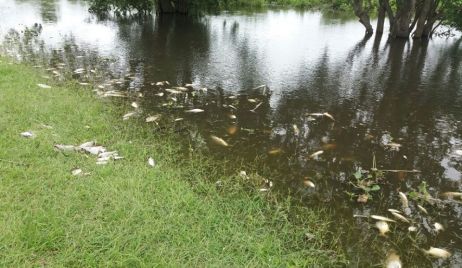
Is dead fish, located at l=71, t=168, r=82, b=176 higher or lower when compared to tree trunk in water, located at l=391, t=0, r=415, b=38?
lower

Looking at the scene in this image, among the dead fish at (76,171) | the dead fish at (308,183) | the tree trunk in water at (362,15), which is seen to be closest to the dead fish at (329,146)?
the dead fish at (308,183)

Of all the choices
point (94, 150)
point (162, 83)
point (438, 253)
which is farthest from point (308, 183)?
point (162, 83)

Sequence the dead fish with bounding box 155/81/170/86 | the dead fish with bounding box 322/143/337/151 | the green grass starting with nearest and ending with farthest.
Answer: the green grass
the dead fish with bounding box 322/143/337/151
the dead fish with bounding box 155/81/170/86

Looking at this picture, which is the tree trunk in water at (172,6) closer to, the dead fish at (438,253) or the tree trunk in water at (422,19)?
the tree trunk in water at (422,19)

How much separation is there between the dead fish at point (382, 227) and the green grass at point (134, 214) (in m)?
0.56

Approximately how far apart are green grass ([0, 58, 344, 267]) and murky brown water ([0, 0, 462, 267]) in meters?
0.58

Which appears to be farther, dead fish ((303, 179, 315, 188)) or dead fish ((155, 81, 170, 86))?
dead fish ((155, 81, 170, 86))

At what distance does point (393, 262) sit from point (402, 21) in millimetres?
17999

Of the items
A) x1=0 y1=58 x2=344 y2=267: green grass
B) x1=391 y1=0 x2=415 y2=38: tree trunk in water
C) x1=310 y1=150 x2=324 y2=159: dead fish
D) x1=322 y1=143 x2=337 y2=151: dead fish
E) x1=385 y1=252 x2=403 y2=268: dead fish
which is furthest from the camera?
x1=391 y1=0 x2=415 y2=38: tree trunk in water

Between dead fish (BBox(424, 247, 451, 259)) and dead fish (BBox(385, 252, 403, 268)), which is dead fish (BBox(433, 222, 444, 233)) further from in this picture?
dead fish (BBox(385, 252, 403, 268))

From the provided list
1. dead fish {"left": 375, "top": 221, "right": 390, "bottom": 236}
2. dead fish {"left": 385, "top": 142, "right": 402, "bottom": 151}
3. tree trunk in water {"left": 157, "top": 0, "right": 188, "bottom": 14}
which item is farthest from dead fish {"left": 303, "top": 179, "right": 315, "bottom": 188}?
tree trunk in water {"left": 157, "top": 0, "right": 188, "bottom": 14}

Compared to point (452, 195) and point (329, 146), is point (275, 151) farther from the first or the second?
point (452, 195)

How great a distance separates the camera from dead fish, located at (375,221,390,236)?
12.4ft

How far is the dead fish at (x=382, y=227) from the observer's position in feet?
12.4
